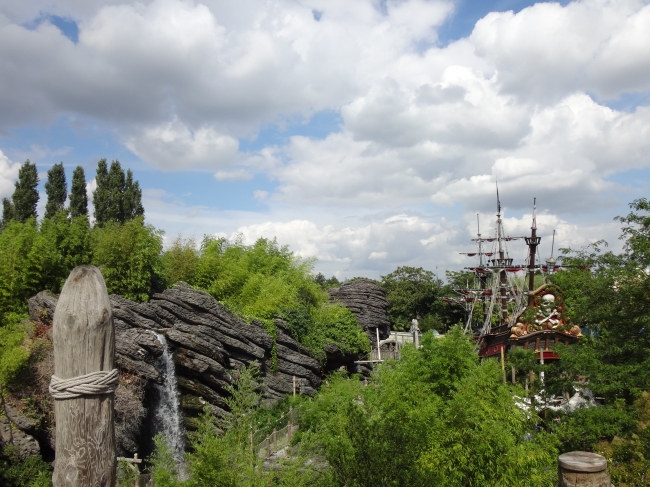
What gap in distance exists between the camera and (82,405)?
74.9 inches

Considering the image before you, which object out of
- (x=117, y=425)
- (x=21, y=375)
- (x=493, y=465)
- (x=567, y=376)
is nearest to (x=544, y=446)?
(x=493, y=465)

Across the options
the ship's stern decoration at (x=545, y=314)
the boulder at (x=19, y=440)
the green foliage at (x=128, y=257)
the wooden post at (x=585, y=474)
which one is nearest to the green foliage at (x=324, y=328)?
the green foliage at (x=128, y=257)

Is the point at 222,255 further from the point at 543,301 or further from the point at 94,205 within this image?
the point at 543,301

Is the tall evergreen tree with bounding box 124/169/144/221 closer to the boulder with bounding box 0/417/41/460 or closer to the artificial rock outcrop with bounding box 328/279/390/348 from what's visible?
the artificial rock outcrop with bounding box 328/279/390/348

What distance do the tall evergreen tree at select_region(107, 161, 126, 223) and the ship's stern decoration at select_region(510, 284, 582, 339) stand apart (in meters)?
19.9

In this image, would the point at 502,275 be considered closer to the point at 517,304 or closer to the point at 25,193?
the point at 517,304

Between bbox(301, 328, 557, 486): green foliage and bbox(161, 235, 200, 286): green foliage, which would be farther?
bbox(161, 235, 200, 286): green foliage

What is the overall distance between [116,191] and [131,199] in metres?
0.90

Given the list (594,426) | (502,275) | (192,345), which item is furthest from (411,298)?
(594,426)

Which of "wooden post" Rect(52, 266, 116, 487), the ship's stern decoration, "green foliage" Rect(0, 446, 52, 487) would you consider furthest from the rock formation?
"wooden post" Rect(52, 266, 116, 487)

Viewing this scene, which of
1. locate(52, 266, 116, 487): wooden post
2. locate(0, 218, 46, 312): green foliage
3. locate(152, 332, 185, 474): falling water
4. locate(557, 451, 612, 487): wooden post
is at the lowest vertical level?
locate(152, 332, 185, 474): falling water

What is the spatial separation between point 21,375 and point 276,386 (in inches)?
322

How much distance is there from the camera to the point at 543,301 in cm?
2008

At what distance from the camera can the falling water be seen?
1361 cm
